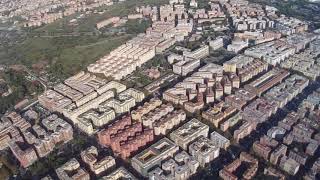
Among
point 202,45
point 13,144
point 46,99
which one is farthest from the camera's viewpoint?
point 202,45

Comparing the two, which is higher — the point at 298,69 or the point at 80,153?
the point at 298,69

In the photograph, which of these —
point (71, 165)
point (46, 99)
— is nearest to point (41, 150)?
point (71, 165)

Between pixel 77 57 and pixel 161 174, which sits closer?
pixel 161 174

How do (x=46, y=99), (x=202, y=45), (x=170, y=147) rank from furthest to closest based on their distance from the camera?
1. (x=202, y=45)
2. (x=46, y=99)
3. (x=170, y=147)

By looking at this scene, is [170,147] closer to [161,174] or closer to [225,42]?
[161,174]

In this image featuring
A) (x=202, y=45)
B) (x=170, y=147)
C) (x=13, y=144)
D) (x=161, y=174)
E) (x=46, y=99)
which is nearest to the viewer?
(x=161, y=174)

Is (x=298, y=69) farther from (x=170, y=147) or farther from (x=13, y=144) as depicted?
(x=13, y=144)

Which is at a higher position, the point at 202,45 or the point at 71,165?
the point at 202,45

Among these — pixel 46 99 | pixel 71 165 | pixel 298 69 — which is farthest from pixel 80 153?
pixel 298 69

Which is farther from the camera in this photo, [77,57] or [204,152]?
[77,57]
